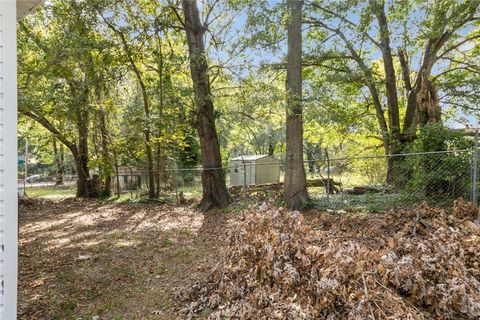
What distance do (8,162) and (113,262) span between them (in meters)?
2.93

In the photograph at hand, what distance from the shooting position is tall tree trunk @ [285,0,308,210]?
689 centimetres

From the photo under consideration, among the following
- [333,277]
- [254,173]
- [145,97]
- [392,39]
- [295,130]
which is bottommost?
[333,277]

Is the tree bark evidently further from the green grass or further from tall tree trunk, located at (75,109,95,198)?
the green grass

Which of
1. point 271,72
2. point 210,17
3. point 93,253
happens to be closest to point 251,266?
point 93,253

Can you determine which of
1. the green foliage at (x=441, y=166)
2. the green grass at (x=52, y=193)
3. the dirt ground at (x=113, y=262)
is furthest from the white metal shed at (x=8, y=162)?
the green grass at (x=52, y=193)

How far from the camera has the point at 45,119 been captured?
39.5 feet

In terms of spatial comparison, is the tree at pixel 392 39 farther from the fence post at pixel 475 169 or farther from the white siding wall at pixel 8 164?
the white siding wall at pixel 8 164

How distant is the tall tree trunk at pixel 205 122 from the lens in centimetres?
831

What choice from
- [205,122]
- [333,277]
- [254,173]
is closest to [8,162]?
[333,277]

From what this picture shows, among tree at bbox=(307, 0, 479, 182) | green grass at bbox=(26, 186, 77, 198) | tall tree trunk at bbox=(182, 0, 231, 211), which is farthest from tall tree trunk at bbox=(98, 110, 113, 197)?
tree at bbox=(307, 0, 479, 182)

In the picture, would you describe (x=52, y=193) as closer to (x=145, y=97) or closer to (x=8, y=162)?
(x=145, y=97)

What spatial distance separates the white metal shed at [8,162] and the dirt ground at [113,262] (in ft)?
3.81

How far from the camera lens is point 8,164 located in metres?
2.29

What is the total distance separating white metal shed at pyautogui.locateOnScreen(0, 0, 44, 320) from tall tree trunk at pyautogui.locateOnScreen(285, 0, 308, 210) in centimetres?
519
